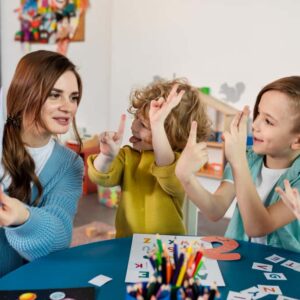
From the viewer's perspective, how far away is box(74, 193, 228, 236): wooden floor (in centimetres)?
275

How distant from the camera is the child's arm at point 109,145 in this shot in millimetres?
1306

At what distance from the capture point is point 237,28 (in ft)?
9.10

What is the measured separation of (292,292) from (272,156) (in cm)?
53

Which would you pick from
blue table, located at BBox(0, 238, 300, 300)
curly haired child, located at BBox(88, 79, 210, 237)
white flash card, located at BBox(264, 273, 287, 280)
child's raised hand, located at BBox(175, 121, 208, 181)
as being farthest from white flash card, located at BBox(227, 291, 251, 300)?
curly haired child, located at BBox(88, 79, 210, 237)

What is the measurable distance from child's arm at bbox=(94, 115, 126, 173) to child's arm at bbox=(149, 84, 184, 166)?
121 millimetres

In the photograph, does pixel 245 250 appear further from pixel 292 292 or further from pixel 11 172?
pixel 11 172

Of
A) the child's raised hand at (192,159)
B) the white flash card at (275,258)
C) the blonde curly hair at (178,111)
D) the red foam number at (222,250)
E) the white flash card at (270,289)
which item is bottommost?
the white flash card at (275,258)

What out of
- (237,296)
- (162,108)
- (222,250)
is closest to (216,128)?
(162,108)

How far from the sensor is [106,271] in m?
0.98

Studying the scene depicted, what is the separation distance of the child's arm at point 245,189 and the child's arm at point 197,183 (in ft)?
0.31

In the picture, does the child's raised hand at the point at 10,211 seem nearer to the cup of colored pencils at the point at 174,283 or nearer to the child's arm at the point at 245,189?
the cup of colored pencils at the point at 174,283

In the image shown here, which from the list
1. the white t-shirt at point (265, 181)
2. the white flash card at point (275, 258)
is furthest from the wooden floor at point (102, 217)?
the white flash card at point (275, 258)

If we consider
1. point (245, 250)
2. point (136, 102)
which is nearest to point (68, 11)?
point (136, 102)

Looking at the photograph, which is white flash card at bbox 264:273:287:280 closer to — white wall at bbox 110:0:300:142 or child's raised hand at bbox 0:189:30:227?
child's raised hand at bbox 0:189:30:227
